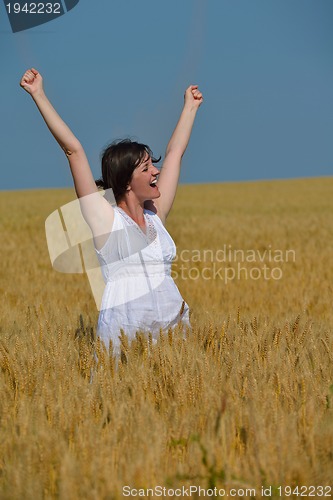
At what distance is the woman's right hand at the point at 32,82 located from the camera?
3125mm

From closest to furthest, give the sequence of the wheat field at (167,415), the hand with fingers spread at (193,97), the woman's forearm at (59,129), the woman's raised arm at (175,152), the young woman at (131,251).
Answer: the wheat field at (167,415)
the woman's forearm at (59,129)
the young woman at (131,251)
the woman's raised arm at (175,152)
the hand with fingers spread at (193,97)

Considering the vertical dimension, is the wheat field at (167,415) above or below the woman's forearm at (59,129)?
below

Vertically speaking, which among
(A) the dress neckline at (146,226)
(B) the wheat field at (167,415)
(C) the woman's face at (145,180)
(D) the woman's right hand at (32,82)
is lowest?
(B) the wheat field at (167,415)

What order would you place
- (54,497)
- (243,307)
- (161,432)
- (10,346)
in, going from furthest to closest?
(243,307) < (10,346) < (161,432) < (54,497)

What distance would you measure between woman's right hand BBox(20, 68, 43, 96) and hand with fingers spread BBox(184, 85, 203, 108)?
2.97 ft

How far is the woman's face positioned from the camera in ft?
10.8

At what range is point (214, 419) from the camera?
7.55 ft

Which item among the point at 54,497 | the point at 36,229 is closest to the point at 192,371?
the point at 54,497

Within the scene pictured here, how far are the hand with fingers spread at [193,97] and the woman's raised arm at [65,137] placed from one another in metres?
0.91

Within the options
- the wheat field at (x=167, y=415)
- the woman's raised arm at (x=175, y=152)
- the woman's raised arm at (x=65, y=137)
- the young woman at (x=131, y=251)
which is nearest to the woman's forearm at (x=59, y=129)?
the woman's raised arm at (x=65, y=137)

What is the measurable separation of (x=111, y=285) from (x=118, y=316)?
0.47 feet

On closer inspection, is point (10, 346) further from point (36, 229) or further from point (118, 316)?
point (36, 229)

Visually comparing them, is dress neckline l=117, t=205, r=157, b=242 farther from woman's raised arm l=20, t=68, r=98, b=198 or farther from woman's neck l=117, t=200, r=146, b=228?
woman's raised arm l=20, t=68, r=98, b=198

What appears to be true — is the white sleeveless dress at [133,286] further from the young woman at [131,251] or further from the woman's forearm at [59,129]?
the woman's forearm at [59,129]
